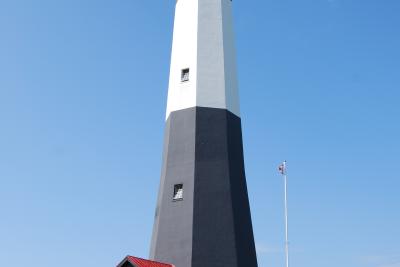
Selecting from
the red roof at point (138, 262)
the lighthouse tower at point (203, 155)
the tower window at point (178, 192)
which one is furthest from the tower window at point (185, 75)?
the red roof at point (138, 262)

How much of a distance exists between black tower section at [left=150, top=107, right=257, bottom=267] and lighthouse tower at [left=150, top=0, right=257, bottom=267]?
4cm

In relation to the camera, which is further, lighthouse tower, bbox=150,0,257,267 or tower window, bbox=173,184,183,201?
tower window, bbox=173,184,183,201

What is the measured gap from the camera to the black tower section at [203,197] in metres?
21.5

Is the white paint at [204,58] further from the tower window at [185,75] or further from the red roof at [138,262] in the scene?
the red roof at [138,262]

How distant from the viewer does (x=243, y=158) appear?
961 inches

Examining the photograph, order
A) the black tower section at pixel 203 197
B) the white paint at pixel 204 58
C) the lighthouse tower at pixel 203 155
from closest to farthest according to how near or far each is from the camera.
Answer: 1. the black tower section at pixel 203 197
2. the lighthouse tower at pixel 203 155
3. the white paint at pixel 204 58

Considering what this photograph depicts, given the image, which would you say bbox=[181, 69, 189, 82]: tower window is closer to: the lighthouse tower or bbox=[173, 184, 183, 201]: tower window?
the lighthouse tower

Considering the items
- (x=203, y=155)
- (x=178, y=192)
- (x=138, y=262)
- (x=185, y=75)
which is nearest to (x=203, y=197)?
(x=178, y=192)

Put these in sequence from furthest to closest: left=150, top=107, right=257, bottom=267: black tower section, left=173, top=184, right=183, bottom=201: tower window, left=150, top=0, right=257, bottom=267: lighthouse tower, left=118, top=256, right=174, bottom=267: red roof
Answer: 1. left=173, top=184, right=183, bottom=201: tower window
2. left=150, top=0, right=257, bottom=267: lighthouse tower
3. left=150, top=107, right=257, bottom=267: black tower section
4. left=118, top=256, right=174, bottom=267: red roof

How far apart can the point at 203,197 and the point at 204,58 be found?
21.5ft

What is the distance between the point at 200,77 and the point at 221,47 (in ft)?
6.47

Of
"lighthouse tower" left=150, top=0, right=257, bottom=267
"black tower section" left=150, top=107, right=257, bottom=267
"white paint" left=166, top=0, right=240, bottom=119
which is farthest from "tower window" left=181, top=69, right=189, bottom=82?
"black tower section" left=150, top=107, right=257, bottom=267

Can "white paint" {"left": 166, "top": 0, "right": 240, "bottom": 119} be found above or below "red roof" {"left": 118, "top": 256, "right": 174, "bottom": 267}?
above

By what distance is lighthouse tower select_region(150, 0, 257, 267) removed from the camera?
2169 centimetres
